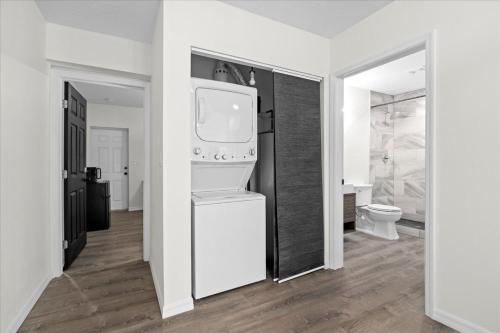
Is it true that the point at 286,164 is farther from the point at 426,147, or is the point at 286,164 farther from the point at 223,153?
the point at 426,147

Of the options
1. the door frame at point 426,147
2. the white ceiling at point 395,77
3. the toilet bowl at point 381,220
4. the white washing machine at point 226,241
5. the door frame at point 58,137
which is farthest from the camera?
the toilet bowl at point 381,220

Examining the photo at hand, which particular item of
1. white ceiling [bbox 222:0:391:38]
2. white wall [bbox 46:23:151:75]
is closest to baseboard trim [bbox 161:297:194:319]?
white wall [bbox 46:23:151:75]

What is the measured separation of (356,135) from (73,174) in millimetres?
4132

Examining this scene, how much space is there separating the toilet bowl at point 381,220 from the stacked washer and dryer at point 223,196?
7.19 ft

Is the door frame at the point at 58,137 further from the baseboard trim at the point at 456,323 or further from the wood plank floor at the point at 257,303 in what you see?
the baseboard trim at the point at 456,323

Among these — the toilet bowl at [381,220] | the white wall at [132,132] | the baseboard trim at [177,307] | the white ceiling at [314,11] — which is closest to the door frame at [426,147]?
the white ceiling at [314,11]

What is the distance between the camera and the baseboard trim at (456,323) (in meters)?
1.52

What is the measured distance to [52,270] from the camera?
7.73ft

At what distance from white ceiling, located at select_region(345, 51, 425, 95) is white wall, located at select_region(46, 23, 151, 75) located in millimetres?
2852

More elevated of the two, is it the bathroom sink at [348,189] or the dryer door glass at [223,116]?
the dryer door glass at [223,116]

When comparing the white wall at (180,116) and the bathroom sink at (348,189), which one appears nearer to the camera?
the white wall at (180,116)

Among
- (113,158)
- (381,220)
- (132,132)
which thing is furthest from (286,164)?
(113,158)

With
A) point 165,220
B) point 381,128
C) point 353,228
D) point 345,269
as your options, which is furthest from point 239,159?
point 381,128

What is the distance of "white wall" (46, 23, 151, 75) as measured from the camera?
7.53 feet
